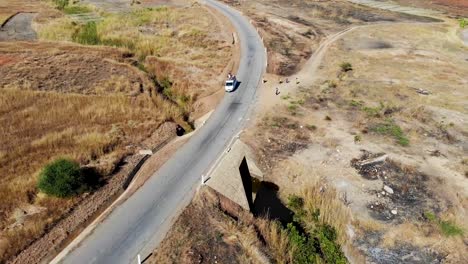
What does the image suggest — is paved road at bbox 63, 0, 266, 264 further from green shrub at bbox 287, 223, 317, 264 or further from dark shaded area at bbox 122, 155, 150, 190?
green shrub at bbox 287, 223, 317, 264

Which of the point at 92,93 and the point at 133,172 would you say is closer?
the point at 133,172

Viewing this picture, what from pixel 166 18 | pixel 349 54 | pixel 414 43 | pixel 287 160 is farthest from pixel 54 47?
pixel 414 43

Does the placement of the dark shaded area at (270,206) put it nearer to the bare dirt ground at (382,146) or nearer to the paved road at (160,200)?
the bare dirt ground at (382,146)

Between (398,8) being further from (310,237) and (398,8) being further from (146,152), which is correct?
(310,237)

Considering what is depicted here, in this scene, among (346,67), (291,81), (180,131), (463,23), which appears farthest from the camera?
(463,23)

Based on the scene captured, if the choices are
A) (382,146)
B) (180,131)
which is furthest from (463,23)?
(180,131)

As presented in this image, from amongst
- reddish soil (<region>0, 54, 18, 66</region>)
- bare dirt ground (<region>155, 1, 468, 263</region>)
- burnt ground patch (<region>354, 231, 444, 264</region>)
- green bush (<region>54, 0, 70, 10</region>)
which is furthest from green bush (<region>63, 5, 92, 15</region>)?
burnt ground patch (<region>354, 231, 444, 264</region>)

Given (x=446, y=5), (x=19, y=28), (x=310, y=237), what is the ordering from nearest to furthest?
(x=310, y=237)
(x=19, y=28)
(x=446, y=5)
